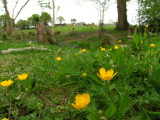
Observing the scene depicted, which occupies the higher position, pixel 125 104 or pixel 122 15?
pixel 122 15

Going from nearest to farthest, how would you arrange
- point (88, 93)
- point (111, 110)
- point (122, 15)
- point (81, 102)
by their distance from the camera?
point (81, 102)
point (111, 110)
point (88, 93)
point (122, 15)

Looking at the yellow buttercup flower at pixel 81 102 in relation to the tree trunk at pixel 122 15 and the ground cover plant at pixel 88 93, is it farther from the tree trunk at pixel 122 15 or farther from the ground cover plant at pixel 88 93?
the tree trunk at pixel 122 15

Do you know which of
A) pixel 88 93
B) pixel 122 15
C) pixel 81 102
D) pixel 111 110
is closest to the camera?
pixel 81 102

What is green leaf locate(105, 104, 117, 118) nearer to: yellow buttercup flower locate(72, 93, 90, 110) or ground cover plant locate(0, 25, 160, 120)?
ground cover plant locate(0, 25, 160, 120)

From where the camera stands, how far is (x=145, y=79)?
1259mm

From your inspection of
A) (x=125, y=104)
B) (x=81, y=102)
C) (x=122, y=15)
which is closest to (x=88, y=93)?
(x=125, y=104)

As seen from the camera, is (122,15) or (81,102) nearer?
(81,102)

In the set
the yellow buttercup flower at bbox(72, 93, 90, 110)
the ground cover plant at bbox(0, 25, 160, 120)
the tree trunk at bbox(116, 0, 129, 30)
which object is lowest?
the ground cover plant at bbox(0, 25, 160, 120)

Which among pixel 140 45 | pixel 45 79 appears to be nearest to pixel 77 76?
pixel 45 79

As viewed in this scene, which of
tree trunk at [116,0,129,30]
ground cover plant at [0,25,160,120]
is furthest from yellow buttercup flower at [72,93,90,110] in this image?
tree trunk at [116,0,129,30]

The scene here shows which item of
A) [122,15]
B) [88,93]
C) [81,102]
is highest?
[122,15]

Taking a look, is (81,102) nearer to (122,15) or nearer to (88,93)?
(88,93)

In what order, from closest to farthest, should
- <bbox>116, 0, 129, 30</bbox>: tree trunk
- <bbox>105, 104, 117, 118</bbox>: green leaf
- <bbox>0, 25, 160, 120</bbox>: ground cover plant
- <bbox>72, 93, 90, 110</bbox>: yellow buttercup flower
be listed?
<bbox>72, 93, 90, 110</bbox>: yellow buttercup flower < <bbox>105, 104, 117, 118</bbox>: green leaf < <bbox>0, 25, 160, 120</bbox>: ground cover plant < <bbox>116, 0, 129, 30</bbox>: tree trunk

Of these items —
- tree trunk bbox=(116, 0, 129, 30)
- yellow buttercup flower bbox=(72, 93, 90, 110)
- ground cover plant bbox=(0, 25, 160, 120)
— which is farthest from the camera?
tree trunk bbox=(116, 0, 129, 30)
